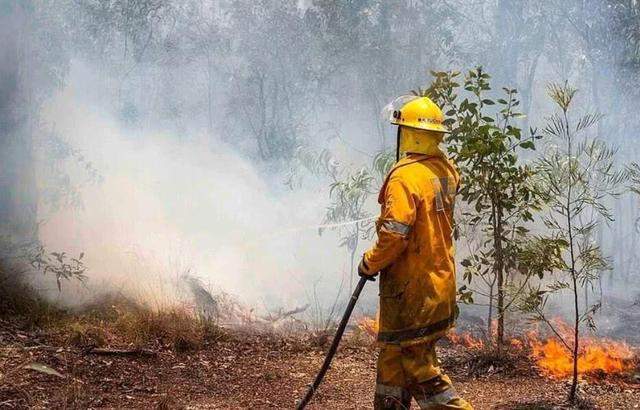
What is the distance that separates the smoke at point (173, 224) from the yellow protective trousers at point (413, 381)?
3443 mm

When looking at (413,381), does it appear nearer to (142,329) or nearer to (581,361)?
(581,361)

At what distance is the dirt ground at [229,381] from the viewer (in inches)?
160

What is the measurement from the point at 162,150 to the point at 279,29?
782 centimetres

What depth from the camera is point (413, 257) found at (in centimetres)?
318

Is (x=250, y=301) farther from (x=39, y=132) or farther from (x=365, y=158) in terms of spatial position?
(x=365, y=158)

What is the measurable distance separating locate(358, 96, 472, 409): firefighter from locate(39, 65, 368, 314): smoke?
3464 millimetres

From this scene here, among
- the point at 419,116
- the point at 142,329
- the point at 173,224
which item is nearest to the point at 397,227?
the point at 419,116

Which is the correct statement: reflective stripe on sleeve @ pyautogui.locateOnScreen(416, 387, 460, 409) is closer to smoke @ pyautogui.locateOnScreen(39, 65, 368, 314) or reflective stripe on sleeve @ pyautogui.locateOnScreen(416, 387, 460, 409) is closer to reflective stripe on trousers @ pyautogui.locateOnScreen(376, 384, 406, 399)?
reflective stripe on trousers @ pyautogui.locateOnScreen(376, 384, 406, 399)

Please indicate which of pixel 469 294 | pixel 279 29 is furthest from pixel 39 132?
pixel 279 29

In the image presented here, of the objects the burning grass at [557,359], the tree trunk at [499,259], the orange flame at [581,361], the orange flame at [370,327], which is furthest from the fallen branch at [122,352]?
the orange flame at [581,361]

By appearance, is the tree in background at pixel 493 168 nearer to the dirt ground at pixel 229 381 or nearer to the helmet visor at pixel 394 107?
the dirt ground at pixel 229 381

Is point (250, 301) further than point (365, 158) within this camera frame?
No

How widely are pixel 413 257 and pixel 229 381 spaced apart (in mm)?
2204

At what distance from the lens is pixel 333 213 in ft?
26.6
